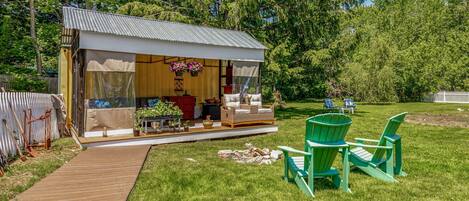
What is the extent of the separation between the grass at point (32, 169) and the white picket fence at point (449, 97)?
2840 cm

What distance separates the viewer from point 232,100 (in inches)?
446

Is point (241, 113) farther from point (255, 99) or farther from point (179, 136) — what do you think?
point (179, 136)

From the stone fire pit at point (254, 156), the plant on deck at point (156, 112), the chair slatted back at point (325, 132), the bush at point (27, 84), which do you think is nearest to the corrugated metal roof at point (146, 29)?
the plant on deck at point (156, 112)

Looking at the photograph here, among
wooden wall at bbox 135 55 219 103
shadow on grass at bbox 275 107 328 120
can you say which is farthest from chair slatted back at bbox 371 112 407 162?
shadow on grass at bbox 275 107 328 120

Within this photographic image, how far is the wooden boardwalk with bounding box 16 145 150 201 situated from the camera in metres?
4.75

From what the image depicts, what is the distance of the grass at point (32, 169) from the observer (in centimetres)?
496

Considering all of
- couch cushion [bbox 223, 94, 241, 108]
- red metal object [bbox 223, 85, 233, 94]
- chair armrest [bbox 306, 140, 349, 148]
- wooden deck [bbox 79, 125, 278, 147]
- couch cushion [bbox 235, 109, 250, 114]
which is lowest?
wooden deck [bbox 79, 125, 278, 147]

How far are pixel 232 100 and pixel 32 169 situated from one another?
6408 mm

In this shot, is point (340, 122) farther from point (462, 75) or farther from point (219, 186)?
point (462, 75)

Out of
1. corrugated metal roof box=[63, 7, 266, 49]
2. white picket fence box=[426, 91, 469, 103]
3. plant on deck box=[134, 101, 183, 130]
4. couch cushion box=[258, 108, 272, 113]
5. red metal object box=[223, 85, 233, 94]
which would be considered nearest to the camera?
plant on deck box=[134, 101, 183, 130]

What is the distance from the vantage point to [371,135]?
11.0m

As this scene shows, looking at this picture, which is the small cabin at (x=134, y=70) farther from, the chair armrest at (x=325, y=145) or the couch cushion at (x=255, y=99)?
the chair armrest at (x=325, y=145)

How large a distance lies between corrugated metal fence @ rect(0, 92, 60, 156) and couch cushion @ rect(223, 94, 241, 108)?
4.95 meters

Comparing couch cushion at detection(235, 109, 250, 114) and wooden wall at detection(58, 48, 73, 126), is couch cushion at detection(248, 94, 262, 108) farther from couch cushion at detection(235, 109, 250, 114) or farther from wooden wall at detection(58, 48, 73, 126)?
wooden wall at detection(58, 48, 73, 126)
